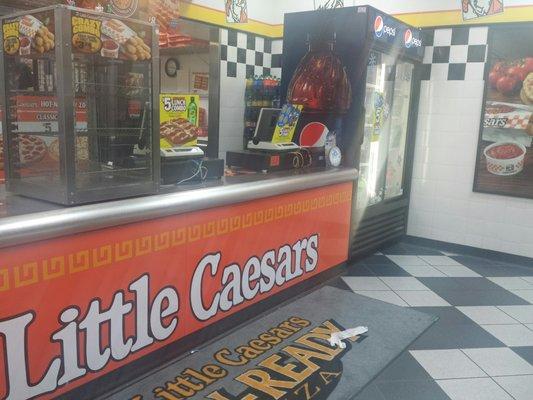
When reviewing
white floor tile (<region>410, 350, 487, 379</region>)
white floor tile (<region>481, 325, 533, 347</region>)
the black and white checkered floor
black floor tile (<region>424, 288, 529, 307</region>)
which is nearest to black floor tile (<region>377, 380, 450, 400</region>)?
the black and white checkered floor

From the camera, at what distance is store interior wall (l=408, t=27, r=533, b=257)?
4934mm

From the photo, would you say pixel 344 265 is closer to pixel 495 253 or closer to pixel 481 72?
pixel 495 253

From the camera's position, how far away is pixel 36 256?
2008mm

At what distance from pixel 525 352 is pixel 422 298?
96cm

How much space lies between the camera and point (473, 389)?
2.64m

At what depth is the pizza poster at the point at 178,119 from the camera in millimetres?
2732

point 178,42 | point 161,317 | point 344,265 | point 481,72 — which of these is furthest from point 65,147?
point 481,72

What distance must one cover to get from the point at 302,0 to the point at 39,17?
161 inches

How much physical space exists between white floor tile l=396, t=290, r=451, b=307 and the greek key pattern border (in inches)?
47.0

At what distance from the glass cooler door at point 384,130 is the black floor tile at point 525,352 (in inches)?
78.0

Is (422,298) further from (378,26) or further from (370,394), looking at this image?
(378,26)

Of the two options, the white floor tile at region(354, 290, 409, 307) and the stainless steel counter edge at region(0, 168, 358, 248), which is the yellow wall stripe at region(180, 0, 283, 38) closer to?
the stainless steel counter edge at region(0, 168, 358, 248)

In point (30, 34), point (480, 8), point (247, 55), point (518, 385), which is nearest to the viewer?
point (30, 34)

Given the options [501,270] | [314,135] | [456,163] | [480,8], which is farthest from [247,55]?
[501,270]
